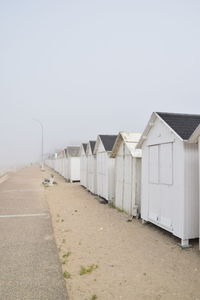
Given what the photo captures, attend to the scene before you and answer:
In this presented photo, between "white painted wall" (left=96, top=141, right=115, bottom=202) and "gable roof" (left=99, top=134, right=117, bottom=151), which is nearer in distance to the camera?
"white painted wall" (left=96, top=141, right=115, bottom=202)

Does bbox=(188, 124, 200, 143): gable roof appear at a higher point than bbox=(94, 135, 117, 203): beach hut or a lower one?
higher

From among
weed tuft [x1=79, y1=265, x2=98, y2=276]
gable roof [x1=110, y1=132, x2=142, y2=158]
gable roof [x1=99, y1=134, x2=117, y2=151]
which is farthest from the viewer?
gable roof [x1=99, y1=134, x2=117, y2=151]

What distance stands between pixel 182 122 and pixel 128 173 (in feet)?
12.5

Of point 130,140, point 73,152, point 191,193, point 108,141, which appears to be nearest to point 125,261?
point 191,193

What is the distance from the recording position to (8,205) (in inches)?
505

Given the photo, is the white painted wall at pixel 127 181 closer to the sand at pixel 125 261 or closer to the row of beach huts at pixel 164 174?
the row of beach huts at pixel 164 174

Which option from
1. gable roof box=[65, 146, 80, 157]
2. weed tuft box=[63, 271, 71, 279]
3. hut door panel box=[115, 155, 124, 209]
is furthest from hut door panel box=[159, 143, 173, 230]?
gable roof box=[65, 146, 80, 157]

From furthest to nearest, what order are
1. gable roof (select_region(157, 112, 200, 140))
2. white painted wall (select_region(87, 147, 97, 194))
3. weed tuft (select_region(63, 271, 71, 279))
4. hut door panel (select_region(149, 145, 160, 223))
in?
white painted wall (select_region(87, 147, 97, 194))
hut door panel (select_region(149, 145, 160, 223))
gable roof (select_region(157, 112, 200, 140))
weed tuft (select_region(63, 271, 71, 279))

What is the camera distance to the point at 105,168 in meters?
14.2

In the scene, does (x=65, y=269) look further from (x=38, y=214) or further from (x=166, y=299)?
(x=38, y=214)

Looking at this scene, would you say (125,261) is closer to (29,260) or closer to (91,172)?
(29,260)

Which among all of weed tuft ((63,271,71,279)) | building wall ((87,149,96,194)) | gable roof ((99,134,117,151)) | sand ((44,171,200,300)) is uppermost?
gable roof ((99,134,117,151))

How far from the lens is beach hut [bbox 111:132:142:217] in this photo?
401 inches

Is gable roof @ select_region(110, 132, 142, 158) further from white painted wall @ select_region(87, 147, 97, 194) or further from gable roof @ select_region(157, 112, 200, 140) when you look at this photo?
white painted wall @ select_region(87, 147, 97, 194)
